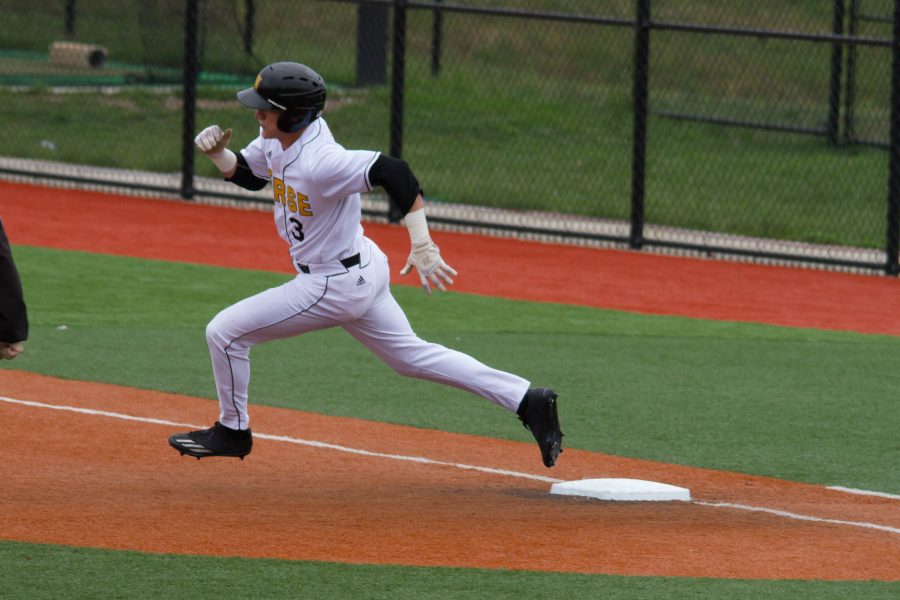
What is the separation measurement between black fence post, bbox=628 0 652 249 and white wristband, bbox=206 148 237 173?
29.1 feet

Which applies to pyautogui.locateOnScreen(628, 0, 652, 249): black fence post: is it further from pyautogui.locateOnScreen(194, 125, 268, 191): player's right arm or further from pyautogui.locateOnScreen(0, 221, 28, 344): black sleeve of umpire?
pyautogui.locateOnScreen(0, 221, 28, 344): black sleeve of umpire

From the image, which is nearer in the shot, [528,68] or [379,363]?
[379,363]

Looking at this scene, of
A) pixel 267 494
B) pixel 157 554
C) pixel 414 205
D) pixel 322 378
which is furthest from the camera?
pixel 322 378

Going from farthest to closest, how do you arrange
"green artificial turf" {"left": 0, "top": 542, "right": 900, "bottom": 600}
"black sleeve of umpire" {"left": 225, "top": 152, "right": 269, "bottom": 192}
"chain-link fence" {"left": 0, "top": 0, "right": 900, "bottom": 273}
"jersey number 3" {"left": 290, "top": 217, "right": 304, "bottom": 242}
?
"chain-link fence" {"left": 0, "top": 0, "right": 900, "bottom": 273} → "black sleeve of umpire" {"left": 225, "top": 152, "right": 269, "bottom": 192} → "jersey number 3" {"left": 290, "top": 217, "right": 304, "bottom": 242} → "green artificial turf" {"left": 0, "top": 542, "right": 900, "bottom": 600}

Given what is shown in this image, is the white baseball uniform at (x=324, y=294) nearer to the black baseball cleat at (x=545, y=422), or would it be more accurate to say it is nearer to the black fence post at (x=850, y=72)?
the black baseball cleat at (x=545, y=422)

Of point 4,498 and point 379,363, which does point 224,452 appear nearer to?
point 4,498

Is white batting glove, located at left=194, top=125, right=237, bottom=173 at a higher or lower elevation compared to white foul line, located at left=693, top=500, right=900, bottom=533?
higher

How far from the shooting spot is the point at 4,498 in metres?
6.88

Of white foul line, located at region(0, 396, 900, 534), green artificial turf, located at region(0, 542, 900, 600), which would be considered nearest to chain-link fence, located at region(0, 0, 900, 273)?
white foul line, located at region(0, 396, 900, 534)

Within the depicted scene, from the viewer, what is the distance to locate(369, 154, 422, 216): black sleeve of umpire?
21.9 ft

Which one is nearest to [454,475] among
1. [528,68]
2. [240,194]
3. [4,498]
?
[4,498]

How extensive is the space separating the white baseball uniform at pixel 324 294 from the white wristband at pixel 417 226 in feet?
0.79

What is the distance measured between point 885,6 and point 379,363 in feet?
69.3

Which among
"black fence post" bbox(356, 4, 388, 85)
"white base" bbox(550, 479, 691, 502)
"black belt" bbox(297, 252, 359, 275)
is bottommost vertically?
"white base" bbox(550, 479, 691, 502)
